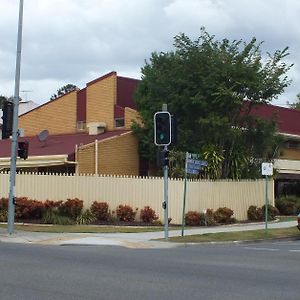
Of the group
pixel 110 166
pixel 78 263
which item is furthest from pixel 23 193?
pixel 78 263

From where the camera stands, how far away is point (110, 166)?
3144cm

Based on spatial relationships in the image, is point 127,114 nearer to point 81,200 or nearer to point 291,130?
point 81,200

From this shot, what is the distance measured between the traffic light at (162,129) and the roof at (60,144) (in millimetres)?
10011

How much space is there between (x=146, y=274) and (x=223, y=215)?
54.7 ft

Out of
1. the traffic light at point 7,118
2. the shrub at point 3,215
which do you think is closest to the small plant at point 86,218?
the shrub at point 3,215

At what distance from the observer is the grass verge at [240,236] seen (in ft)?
66.3

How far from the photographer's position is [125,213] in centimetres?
2627

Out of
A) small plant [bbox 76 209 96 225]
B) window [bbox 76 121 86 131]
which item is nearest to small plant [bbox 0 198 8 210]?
small plant [bbox 76 209 96 225]

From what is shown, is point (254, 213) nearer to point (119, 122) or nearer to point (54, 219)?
point (119, 122)

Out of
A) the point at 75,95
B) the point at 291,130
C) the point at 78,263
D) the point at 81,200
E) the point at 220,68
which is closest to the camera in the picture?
the point at 78,263

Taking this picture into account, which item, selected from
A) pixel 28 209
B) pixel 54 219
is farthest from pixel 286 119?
pixel 28 209

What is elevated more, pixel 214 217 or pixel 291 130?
pixel 291 130

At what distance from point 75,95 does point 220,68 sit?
415 inches

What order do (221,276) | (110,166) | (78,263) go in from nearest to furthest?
(221,276)
(78,263)
(110,166)
